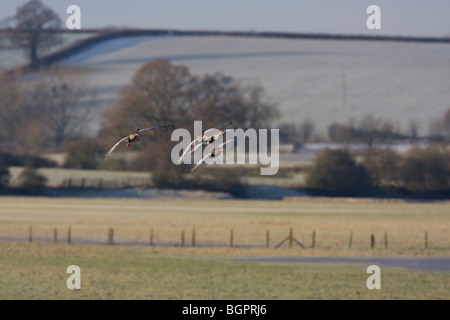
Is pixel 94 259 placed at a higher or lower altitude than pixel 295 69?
lower

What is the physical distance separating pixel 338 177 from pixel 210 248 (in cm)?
5753

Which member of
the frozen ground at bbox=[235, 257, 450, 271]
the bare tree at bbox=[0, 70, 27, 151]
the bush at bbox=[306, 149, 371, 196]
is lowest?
the frozen ground at bbox=[235, 257, 450, 271]

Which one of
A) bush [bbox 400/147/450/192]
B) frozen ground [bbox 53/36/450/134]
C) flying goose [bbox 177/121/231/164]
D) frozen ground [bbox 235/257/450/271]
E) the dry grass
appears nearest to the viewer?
flying goose [bbox 177/121/231/164]

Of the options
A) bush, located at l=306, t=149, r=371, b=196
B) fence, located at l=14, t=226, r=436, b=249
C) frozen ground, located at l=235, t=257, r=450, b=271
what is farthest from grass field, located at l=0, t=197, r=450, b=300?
bush, located at l=306, t=149, r=371, b=196

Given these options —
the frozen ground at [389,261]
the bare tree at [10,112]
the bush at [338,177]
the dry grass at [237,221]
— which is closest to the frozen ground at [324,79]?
the bare tree at [10,112]

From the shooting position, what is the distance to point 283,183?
127 meters

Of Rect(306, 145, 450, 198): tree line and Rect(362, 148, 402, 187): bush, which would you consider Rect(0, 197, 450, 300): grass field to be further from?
Rect(362, 148, 402, 187): bush

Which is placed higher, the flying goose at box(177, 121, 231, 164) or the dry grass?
the flying goose at box(177, 121, 231, 164)

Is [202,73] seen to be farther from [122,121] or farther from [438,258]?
[438,258]

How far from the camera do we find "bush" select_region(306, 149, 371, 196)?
125438mm

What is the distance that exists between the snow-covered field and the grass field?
5179 cm

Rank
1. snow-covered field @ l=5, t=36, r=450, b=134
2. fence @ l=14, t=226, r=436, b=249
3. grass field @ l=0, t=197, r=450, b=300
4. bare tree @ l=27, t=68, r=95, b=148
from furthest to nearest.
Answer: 1. snow-covered field @ l=5, t=36, r=450, b=134
2. bare tree @ l=27, t=68, r=95, b=148
3. fence @ l=14, t=226, r=436, b=249
4. grass field @ l=0, t=197, r=450, b=300
